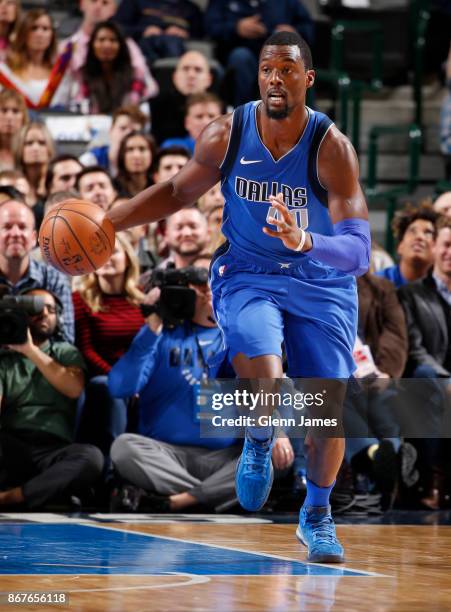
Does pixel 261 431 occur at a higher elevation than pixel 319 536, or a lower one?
higher

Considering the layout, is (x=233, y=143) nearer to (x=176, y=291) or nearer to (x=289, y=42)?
(x=289, y=42)

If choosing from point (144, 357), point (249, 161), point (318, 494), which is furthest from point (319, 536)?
point (144, 357)

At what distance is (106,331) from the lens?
7.00 m

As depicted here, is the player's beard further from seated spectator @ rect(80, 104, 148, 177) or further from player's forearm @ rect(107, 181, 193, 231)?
seated spectator @ rect(80, 104, 148, 177)

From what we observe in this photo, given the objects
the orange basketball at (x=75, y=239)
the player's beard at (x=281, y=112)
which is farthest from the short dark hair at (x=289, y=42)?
the orange basketball at (x=75, y=239)

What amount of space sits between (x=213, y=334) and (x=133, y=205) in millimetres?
2037

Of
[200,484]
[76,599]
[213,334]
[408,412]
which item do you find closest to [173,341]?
[213,334]

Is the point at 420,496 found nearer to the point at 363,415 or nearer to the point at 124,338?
the point at 363,415

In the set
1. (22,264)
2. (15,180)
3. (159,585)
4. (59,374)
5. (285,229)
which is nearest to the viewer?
(159,585)

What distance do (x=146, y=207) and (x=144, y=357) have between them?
1.78 meters

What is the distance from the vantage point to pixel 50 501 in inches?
259

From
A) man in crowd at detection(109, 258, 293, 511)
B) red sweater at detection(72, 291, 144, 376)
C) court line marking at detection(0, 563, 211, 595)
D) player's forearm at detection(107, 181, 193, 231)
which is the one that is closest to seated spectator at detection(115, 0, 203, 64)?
red sweater at detection(72, 291, 144, 376)

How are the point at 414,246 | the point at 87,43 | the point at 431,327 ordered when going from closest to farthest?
the point at 431,327 → the point at 414,246 → the point at 87,43

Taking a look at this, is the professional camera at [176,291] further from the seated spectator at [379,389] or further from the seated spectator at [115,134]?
the seated spectator at [115,134]
